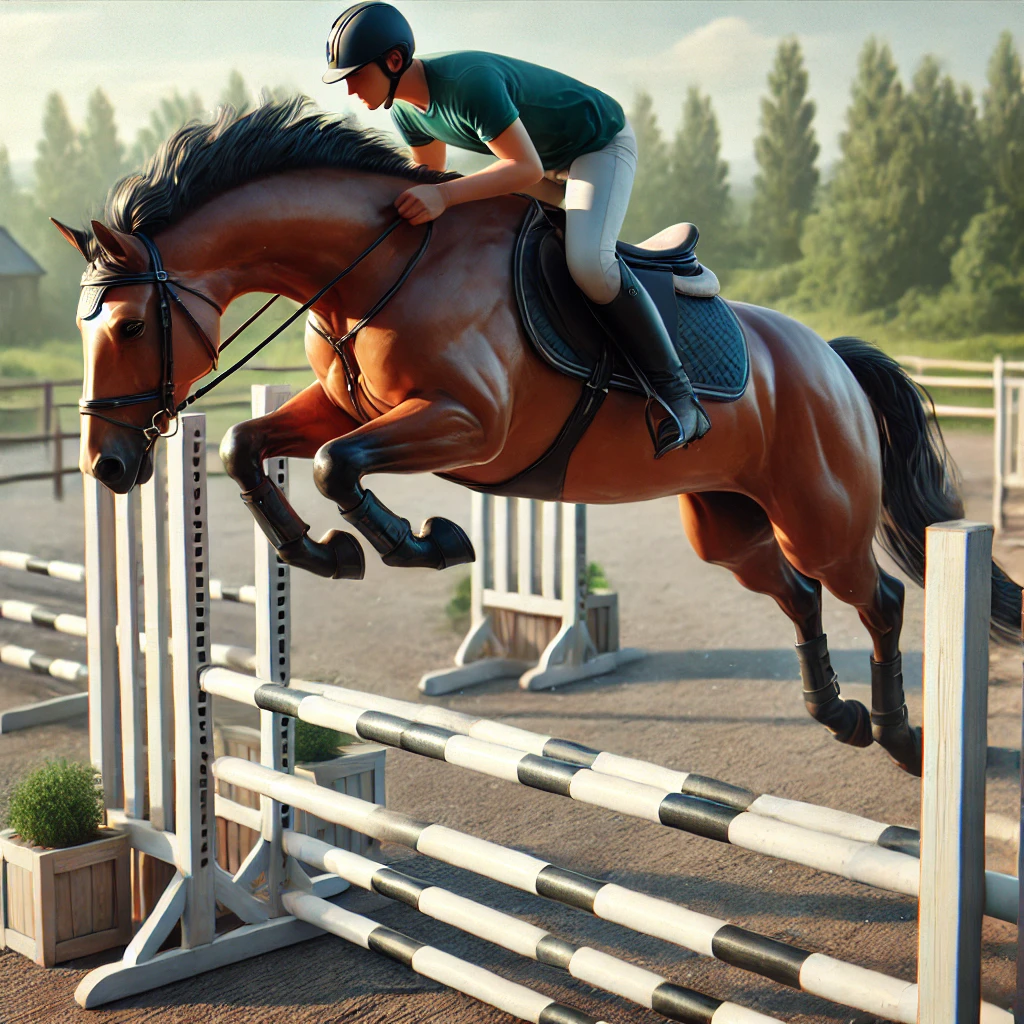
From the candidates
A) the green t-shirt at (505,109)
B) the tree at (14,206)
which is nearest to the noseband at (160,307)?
the green t-shirt at (505,109)

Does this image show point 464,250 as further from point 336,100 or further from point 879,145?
point 879,145

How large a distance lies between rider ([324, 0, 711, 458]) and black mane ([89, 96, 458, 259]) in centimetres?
10

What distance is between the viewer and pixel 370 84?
204 centimetres

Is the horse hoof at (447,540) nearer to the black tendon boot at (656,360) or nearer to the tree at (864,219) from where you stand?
the black tendon boot at (656,360)

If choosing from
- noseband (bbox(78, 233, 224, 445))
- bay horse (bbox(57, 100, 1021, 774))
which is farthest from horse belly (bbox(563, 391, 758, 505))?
noseband (bbox(78, 233, 224, 445))

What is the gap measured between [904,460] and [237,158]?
1.83 m

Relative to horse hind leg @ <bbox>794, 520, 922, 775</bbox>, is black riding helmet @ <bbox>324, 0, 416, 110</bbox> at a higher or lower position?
higher

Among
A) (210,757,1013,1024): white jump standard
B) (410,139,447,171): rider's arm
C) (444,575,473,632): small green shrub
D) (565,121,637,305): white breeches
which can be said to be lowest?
(444,575,473,632): small green shrub

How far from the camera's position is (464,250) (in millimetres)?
2207

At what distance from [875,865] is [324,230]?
1.44 metres

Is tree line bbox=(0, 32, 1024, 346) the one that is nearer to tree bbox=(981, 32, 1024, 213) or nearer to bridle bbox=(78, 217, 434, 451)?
tree bbox=(981, 32, 1024, 213)

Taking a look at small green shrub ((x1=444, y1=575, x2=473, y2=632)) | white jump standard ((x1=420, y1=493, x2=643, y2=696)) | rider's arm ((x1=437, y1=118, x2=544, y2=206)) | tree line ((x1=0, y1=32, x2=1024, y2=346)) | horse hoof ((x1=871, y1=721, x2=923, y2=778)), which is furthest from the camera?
tree line ((x1=0, y1=32, x2=1024, y2=346))

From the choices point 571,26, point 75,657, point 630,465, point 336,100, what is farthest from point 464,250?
point 571,26

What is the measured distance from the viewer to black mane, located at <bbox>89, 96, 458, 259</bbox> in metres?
2.03
